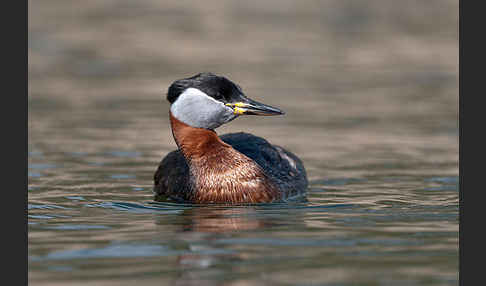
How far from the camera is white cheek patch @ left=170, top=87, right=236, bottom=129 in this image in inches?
444

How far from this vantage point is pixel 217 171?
11.4m

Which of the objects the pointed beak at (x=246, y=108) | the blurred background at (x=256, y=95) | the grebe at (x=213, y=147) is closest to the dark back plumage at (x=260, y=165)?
the grebe at (x=213, y=147)

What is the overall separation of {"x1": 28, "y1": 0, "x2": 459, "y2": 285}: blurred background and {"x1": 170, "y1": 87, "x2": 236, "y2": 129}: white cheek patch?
4.04ft

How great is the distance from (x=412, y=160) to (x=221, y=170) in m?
4.06

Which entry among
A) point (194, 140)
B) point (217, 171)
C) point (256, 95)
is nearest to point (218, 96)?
point (194, 140)

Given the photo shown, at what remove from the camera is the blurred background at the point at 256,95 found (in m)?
11.7

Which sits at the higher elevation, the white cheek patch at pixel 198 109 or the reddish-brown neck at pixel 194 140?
the white cheek patch at pixel 198 109

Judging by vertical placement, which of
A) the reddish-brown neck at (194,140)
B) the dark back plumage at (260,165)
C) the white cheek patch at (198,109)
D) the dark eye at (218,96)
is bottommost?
the dark back plumage at (260,165)

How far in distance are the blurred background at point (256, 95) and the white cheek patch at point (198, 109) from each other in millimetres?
1232

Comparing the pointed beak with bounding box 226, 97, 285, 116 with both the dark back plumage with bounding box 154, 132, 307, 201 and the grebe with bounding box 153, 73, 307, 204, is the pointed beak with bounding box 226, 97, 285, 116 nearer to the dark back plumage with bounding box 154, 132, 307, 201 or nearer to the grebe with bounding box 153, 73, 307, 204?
the grebe with bounding box 153, 73, 307, 204

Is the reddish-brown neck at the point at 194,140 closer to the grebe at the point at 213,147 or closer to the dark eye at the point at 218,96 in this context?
the grebe at the point at 213,147

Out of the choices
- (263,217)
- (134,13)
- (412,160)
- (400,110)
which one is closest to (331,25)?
(134,13)

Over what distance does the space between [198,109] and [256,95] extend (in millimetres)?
8008

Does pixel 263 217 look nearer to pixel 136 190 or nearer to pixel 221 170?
pixel 221 170
